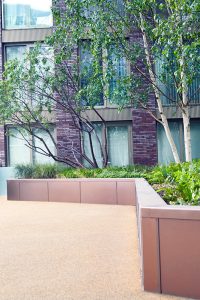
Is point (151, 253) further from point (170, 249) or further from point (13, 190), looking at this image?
point (13, 190)

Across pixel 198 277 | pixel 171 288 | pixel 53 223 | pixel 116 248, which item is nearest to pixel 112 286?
pixel 171 288

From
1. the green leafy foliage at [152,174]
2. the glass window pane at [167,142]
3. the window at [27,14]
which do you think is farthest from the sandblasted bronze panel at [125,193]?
the window at [27,14]

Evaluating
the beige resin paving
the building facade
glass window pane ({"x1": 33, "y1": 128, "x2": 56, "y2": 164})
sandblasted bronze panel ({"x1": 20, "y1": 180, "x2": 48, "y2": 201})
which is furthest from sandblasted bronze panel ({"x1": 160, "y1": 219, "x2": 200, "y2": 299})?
glass window pane ({"x1": 33, "y1": 128, "x2": 56, "y2": 164})

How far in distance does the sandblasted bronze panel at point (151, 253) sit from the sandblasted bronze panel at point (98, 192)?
314 inches

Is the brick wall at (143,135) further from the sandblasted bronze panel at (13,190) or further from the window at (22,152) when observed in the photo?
the sandblasted bronze panel at (13,190)

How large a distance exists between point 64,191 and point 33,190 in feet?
4.50

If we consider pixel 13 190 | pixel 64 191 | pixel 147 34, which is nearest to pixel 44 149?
pixel 13 190

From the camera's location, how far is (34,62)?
13.6m

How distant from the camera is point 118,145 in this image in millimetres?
15695

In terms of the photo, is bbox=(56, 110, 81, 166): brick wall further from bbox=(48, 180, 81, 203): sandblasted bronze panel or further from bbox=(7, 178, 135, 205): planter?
bbox=(48, 180, 81, 203): sandblasted bronze panel

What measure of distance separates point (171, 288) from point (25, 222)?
17.9 ft

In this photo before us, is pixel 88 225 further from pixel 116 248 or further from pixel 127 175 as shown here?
pixel 127 175

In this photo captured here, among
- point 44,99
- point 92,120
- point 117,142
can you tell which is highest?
point 44,99

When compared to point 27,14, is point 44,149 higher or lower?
lower
